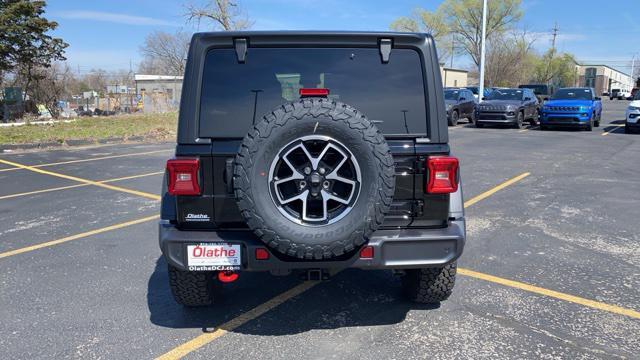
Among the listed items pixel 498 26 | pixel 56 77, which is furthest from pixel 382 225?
pixel 498 26

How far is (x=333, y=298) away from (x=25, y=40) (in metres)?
26.3

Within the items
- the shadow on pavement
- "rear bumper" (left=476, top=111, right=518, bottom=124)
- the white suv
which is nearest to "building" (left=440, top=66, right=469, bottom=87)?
"rear bumper" (left=476, top=111, right=518, bottom=124)

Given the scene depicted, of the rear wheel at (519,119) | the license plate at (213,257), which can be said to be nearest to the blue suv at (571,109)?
the rear wheel at (519,119)

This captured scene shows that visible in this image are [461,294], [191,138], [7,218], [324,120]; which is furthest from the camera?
[7,218]

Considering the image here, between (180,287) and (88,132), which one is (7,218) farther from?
(88,132)

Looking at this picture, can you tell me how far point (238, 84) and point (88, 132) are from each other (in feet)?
52.9

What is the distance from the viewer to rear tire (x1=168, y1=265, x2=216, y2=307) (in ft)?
11.5

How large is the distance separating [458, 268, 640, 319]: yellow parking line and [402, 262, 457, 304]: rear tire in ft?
2.67

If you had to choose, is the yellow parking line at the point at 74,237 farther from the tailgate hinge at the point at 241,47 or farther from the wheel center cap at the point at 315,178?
the wheel center cap at the point at 315,178

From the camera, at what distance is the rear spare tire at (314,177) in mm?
2764

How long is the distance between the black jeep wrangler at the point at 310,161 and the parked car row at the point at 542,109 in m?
17.7

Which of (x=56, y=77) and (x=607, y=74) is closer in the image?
(x=56, y=77)

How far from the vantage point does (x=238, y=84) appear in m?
3.22

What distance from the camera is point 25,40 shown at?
2425cm
